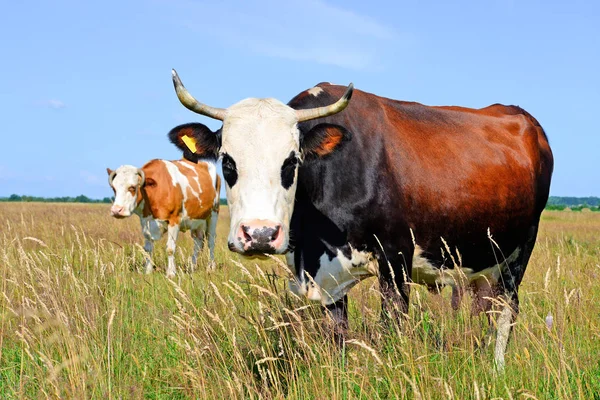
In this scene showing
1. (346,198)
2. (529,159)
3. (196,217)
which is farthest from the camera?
(196,217)

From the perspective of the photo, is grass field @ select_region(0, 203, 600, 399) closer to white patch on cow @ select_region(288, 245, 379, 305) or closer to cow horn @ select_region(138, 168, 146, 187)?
white patch on cow @ select_region(288, 245, 379, 305)

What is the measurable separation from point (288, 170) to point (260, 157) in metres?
0.25

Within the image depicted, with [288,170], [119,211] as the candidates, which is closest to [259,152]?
[288,170]

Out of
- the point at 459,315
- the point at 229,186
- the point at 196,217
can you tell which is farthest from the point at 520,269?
the point at 196,217

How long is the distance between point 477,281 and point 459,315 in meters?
2.41

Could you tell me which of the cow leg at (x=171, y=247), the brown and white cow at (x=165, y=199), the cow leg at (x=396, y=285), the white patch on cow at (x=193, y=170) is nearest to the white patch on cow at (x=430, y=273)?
the cow leg at (x=396, y=285)

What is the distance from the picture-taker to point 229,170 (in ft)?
14.0

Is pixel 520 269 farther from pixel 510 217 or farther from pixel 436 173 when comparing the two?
pixel 436 173

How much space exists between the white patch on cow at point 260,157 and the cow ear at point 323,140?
0.17m

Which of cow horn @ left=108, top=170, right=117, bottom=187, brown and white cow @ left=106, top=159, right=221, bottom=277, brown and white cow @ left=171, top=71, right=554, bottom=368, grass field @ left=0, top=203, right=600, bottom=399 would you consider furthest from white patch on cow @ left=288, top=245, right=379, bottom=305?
cow horn @ left=108, top=170, right=117, bottom=187

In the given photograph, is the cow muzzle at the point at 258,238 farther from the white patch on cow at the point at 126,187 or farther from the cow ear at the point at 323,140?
the white patch on cow at the point at 126,187

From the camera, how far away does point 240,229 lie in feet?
12.5

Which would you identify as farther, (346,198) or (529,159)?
(529,159)

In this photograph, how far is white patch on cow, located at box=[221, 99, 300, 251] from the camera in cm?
395
